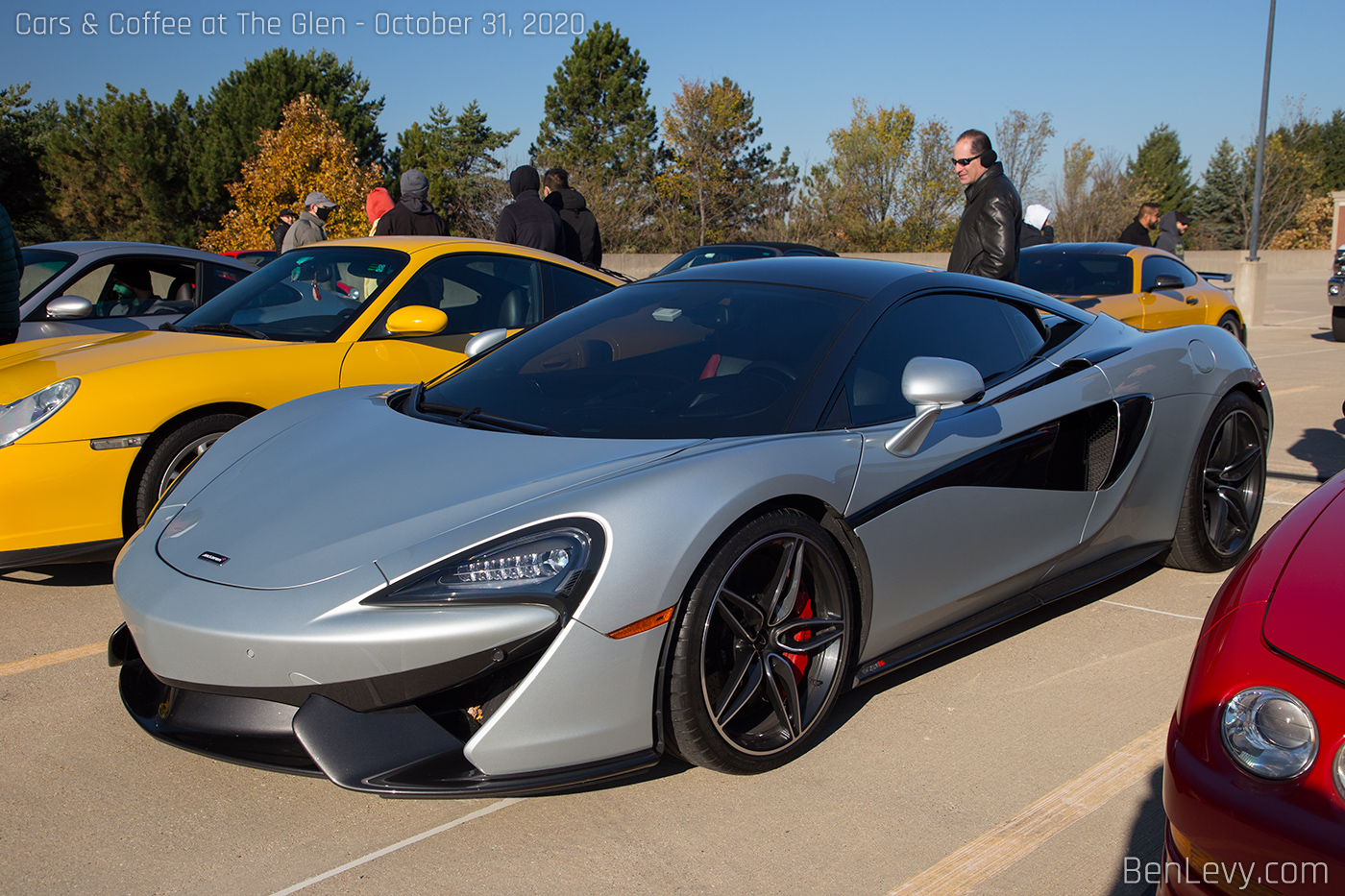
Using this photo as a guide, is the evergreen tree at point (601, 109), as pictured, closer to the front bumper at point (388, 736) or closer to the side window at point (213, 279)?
the side window at point (213, 279)

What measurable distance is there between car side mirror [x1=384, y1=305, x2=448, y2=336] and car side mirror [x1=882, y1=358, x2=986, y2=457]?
2449 mm

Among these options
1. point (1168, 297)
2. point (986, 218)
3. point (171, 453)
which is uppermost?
point (986, 218)

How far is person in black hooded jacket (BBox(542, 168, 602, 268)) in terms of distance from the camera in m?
8.76

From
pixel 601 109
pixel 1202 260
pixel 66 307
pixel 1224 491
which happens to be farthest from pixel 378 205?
pixel 601 109

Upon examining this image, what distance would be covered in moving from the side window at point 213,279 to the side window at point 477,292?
246cm

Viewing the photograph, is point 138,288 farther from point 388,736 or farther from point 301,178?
point 301,178

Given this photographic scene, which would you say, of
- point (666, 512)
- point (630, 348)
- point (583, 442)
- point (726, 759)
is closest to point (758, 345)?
point (630, 348)

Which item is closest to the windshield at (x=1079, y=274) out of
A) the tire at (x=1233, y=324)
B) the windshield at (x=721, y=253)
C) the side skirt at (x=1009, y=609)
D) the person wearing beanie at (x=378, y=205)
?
the tire at (x=1233, y=324)

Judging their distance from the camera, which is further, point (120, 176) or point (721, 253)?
point (120, 176)

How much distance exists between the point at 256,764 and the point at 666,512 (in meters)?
1.03

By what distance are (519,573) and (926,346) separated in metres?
1.63

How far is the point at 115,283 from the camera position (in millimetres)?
6582

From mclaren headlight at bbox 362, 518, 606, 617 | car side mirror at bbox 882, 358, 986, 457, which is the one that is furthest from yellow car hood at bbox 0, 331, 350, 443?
car side mirror at bbox 882, 358, 986, 457

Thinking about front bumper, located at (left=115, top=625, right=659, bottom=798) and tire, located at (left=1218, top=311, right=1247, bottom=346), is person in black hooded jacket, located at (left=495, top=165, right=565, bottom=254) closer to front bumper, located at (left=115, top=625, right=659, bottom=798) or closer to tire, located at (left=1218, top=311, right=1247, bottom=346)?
front bumper, located at (left=115, top=625, right=659, bottom=798)
